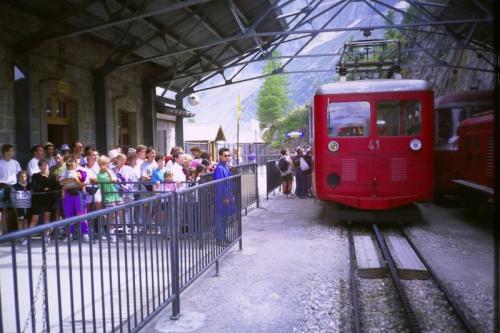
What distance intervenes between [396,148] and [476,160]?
1.64 meters

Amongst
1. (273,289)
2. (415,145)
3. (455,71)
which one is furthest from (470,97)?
(455,71)

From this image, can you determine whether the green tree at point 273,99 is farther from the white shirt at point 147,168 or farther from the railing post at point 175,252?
the railing post at point 175,252

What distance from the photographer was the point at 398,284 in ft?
18.0

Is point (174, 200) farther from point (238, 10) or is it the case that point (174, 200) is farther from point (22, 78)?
point (238, 10)

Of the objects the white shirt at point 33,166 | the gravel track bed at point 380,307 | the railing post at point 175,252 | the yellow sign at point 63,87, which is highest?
the yellow sign at point 63,87

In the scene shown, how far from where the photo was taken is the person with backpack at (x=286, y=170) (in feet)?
50.7

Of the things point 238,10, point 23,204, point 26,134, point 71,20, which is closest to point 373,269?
point 23,204

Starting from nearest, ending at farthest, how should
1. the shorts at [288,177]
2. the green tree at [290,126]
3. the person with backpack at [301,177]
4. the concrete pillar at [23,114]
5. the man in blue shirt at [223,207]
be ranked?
the man in blue shirt at [223,207]
the concrete pillar at [23,114]
the person with backpack at [301,177]
the shorts at [288,177]
the green tree at [290,126]

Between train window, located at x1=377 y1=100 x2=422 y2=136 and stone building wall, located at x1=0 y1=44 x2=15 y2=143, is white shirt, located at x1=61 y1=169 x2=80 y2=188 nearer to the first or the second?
stone building wall, located at x1=0 y1=44 x2=15 y2=143

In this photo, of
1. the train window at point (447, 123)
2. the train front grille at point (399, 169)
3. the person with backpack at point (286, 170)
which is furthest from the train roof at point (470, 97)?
the person with backpack at point (286, 170)

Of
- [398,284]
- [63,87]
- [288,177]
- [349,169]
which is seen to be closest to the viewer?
[398,284]

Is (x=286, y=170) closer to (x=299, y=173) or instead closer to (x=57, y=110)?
(x=299, y=173)

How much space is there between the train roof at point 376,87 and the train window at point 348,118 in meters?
0.26

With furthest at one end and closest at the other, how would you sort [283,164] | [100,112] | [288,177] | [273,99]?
[273,99] → [288,177] → [283,164] → [100,112]
